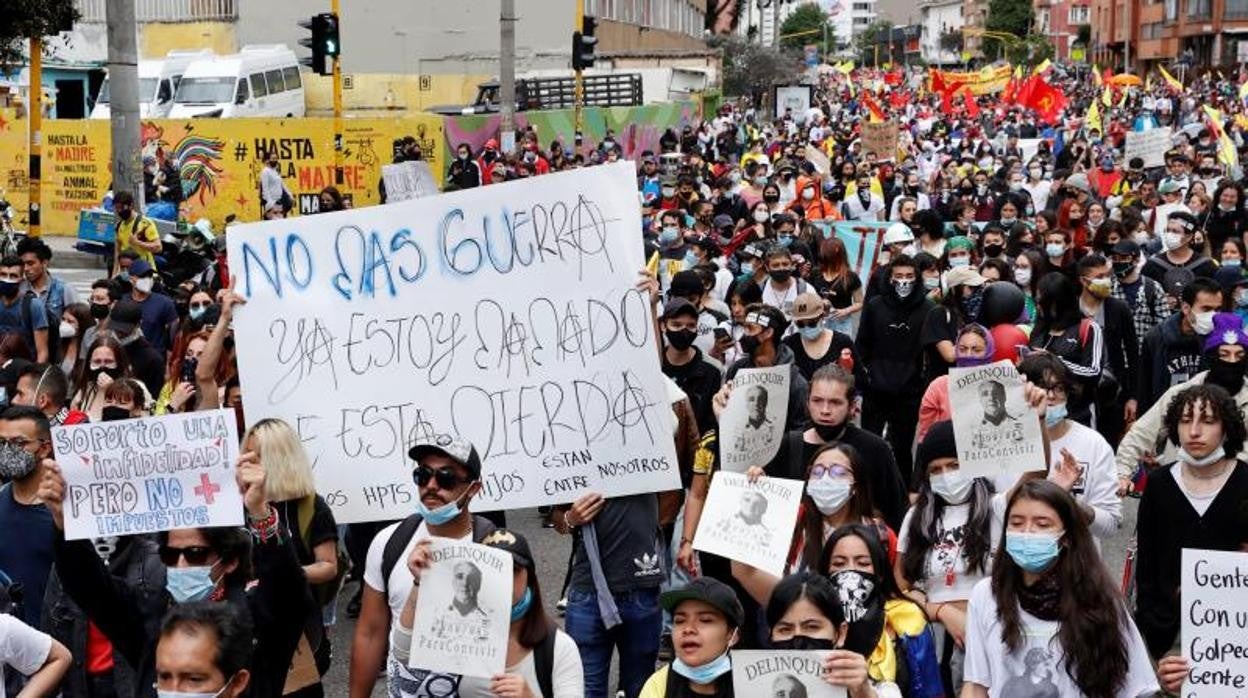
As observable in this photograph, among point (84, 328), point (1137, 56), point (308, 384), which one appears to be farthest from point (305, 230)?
point (1137, 56)

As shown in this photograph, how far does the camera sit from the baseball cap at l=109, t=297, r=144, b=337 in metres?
10.4

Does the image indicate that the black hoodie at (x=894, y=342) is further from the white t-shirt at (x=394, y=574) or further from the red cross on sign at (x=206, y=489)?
the red cross on sign at (x=206, y=489)

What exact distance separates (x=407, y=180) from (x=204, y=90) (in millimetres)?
22009

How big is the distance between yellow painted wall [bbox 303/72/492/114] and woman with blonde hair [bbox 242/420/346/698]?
40755mm

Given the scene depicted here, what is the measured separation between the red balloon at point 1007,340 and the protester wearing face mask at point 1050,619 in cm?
397

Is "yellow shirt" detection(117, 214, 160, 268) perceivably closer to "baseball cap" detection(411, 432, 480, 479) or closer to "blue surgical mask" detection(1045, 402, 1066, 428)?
"blue surgical mask" detection(1045, 402, 1066, 428)

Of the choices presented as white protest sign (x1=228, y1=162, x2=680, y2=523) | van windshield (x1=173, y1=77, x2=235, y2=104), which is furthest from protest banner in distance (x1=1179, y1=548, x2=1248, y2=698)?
van windshield (x1=173, y1=77, x2=235, y2=104)

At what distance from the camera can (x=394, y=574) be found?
18.4 ft

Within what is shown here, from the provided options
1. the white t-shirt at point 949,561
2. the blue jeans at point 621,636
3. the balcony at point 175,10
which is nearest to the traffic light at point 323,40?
the blue jeans at point 621,636

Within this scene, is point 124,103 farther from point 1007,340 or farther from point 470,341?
point 470,341

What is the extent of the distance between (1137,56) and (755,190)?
101069mm

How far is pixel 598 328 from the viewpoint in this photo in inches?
277

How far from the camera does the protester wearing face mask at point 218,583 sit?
5309mm

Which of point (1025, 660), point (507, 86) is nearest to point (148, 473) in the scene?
point (1025, 660)
